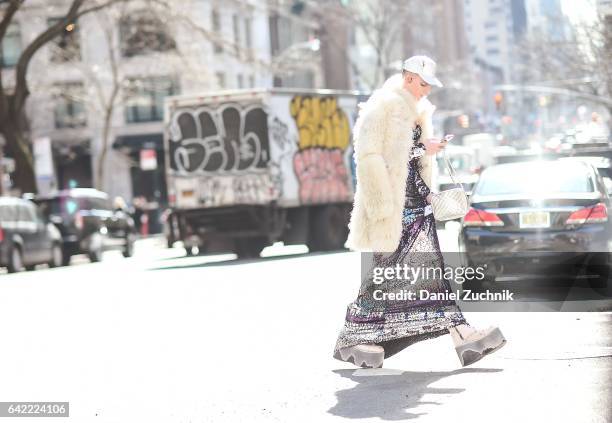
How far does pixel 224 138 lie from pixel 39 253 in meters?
6.50

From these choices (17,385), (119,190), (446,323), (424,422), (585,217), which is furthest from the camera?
(119,190)

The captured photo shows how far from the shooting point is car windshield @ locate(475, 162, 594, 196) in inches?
557

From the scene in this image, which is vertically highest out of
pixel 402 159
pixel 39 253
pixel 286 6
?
pixel 286 6

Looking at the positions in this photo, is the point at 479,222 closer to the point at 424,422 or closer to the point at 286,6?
the point at 424,422

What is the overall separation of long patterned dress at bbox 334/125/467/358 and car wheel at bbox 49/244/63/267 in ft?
78.1

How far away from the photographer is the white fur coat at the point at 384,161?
8.59m

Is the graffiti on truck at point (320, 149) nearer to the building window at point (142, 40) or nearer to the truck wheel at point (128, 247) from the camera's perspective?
the truck wheel at point (128, 247)

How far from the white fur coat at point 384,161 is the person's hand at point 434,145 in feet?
0.36

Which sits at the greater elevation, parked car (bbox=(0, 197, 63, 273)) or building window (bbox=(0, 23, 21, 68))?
building window (bbox=(0, 23, 21, 68))

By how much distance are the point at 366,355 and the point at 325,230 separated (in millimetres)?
18476

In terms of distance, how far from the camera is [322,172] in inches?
1088

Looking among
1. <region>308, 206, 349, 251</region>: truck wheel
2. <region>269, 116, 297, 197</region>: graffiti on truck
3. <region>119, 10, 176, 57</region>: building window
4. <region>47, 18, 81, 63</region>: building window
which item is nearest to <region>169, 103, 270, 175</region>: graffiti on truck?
<region>269, 116, 297, 197</region>: graffiti on truck

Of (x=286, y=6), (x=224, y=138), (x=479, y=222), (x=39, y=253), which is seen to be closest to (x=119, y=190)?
(x=286, y=6)

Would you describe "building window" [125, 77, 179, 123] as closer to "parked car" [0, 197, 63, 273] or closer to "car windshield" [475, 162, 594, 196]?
"parked car" [0, 197, 63, 273]
